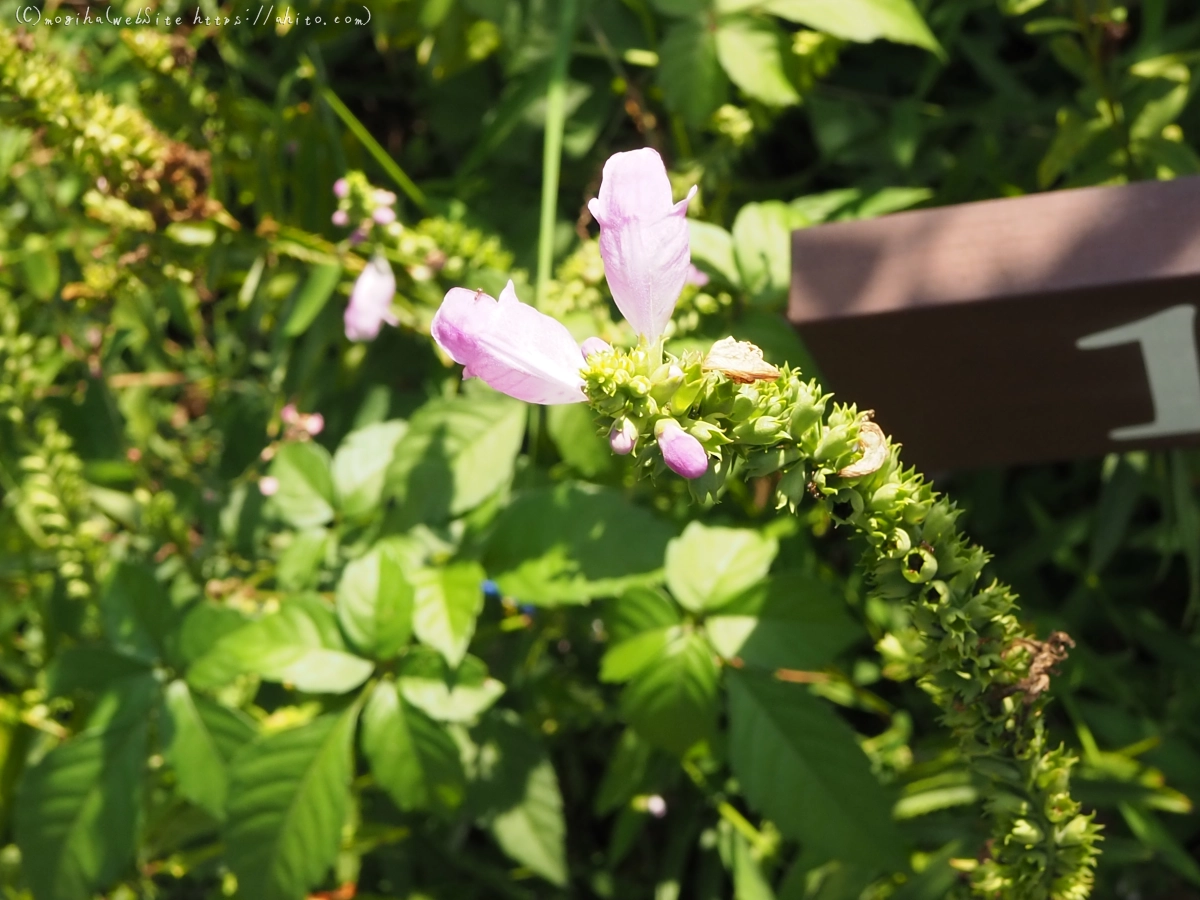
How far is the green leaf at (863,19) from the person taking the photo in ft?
3.69

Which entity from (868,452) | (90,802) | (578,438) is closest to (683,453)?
(868,452)

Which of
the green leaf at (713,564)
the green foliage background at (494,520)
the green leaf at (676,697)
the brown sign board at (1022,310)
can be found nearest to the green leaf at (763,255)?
the green foliage background at (494,520)

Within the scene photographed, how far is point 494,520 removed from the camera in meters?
1.18

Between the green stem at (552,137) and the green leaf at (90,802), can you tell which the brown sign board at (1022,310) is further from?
the green leaf at (90,802)

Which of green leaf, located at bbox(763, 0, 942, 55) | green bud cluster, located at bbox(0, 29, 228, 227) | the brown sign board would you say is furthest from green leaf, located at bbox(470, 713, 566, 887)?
green leaf, located at bbox(763, 0, 942, 55)

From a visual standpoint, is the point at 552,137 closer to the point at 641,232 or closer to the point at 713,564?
the point at 713,564

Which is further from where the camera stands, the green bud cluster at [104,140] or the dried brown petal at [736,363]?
the green bud cluster at [104,140]

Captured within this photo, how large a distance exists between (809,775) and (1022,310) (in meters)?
0.51

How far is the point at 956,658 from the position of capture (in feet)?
2.25

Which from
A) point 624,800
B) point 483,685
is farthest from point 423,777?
point 624,800

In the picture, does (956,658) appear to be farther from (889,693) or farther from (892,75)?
(892,75)

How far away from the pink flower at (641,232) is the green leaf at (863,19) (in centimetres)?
70

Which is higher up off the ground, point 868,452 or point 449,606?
point 868,452

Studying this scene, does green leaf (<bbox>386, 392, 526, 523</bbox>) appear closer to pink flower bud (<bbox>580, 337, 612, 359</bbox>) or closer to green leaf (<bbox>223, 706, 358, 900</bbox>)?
green leaf (<bbox>223, 706, 358, 900</bbox>)
